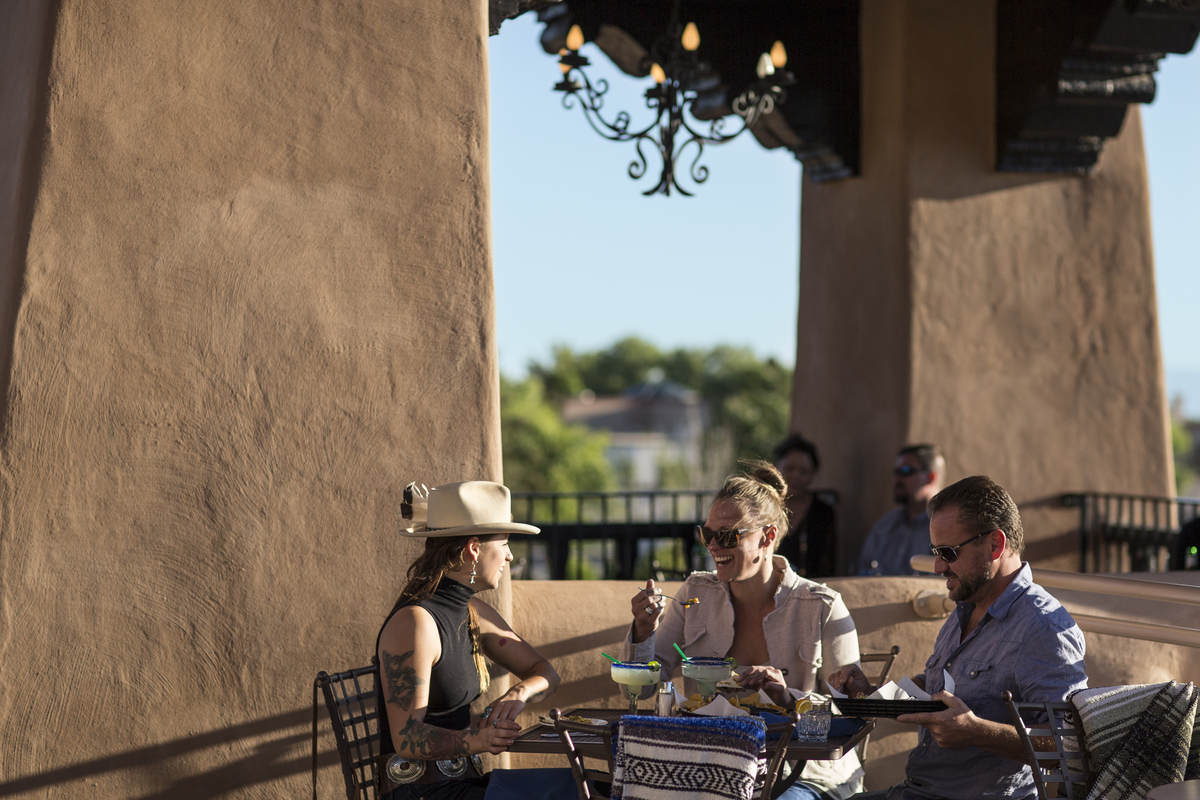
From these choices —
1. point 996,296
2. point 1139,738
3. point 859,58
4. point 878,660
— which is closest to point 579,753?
point 1139,738

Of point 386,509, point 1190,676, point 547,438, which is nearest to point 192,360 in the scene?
point 386,509

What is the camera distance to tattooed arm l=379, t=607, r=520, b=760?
9.52ft

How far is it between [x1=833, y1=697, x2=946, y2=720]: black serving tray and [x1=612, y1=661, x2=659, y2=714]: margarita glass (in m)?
0.48

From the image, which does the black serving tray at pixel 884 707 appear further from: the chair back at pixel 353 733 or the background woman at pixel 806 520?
the background woman at pixel 806 520

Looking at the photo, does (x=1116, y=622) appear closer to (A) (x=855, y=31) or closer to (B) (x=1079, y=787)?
(B) (x=1079, y=787)

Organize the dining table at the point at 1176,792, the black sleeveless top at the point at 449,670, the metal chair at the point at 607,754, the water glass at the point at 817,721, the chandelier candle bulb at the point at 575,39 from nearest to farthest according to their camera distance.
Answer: the dining table at the point at 1176,792, the metal chair at the point at 607,754, the water glass at the point at 817,721, the black sleeveless top at the point at 449,670, the chandelier candle bulb at the point at 575,39

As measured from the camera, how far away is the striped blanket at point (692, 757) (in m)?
2.46

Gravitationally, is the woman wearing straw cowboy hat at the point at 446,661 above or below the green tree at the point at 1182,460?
above

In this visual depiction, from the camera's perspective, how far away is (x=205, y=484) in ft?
11.9

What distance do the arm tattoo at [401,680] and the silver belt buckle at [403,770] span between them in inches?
6.0

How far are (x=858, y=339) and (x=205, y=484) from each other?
4.33 meters

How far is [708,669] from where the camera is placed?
9.93 ft

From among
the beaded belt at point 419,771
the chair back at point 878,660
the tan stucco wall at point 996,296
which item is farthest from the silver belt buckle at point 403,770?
the tan stucco wall at point 996,296

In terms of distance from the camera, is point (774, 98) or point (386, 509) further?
point (774, 98)
